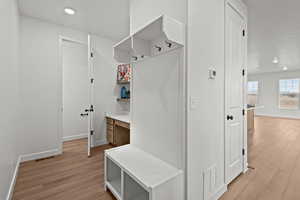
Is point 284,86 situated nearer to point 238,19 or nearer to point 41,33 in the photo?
point 238,19

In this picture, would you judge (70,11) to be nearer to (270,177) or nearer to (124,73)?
(124,73)

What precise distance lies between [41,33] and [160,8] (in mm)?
2642

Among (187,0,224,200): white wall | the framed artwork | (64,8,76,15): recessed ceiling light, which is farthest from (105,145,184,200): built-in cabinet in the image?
(64,8,76,15): recessed ceiling light

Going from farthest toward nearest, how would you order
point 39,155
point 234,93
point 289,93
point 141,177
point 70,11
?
point 289,93 → point 39,155 → point 70,11 → point 234,93 → point 141,177

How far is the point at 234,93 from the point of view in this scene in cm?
206

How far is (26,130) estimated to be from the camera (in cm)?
266

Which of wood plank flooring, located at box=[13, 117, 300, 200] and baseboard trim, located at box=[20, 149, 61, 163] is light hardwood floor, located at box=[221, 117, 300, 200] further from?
baseboard trim, located at box=[20, 149, 61, 163]

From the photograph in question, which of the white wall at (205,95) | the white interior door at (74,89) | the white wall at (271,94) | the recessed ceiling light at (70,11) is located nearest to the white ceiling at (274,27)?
the white wall at (205,95)

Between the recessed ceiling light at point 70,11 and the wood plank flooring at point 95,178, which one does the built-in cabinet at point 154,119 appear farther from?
the recessed ceiling light at point 70,11

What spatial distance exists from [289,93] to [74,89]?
11112mm

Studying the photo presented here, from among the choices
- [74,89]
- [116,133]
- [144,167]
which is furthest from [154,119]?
[74,89]

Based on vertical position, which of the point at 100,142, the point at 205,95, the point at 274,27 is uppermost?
the point at 274,27

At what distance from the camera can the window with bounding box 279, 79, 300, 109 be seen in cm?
775

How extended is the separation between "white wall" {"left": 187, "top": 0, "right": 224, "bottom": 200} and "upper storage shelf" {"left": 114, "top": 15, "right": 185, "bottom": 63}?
0.16 meters
